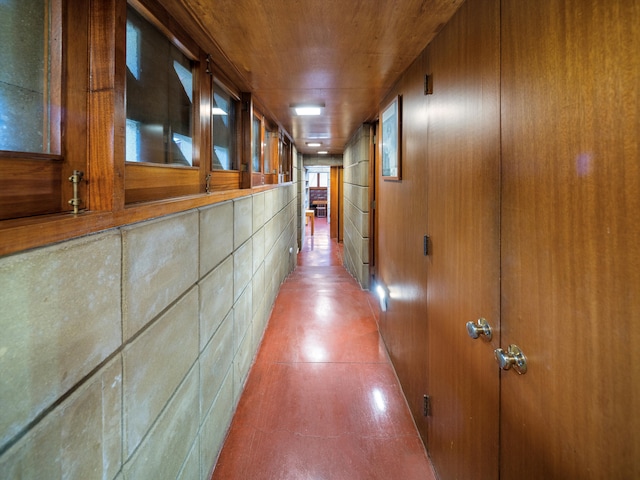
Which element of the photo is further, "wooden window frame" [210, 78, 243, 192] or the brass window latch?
"wooden window frame" [210, 78, 243, 192]

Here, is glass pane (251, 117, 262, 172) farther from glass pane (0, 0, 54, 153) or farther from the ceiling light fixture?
glass pane (0, 0, 54, 153)

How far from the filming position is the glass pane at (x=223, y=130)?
7.76 feet

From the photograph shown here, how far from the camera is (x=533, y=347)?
39.2 inches

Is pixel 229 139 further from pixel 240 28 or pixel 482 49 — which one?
pixel 482 49

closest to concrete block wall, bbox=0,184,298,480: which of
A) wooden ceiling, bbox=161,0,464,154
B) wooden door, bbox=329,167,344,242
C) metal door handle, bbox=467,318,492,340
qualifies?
wooden ceiling, bbox=161,0,464,154

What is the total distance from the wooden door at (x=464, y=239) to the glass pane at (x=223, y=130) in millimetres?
1390

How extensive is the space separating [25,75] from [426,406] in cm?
219

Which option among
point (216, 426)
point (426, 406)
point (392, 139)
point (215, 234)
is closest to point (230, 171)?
point (215, 234)

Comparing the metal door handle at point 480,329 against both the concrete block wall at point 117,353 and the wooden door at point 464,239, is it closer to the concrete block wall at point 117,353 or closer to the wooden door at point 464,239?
the wooden door at point 464,239

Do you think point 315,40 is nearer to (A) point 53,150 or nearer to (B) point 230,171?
(B) point 230,171

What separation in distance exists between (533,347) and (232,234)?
174 centimetres

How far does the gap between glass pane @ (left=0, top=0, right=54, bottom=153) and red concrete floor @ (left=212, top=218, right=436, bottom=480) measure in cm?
178

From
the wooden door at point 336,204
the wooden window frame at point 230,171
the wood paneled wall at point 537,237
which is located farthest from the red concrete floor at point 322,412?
the wooden door at point 336,204

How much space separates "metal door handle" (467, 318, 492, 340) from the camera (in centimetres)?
125
